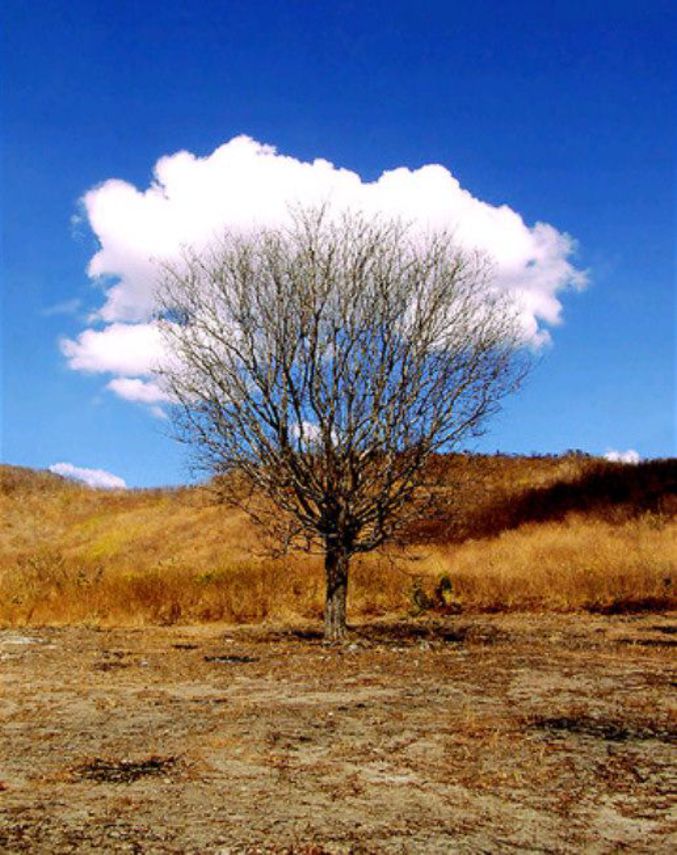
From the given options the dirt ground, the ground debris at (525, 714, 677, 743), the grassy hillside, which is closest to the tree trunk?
the grassy hillside

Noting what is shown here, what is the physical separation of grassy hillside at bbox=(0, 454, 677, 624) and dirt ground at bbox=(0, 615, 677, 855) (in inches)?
149

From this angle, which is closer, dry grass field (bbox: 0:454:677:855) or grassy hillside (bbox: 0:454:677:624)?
dry grass field (bbox: 0:454:677:855)

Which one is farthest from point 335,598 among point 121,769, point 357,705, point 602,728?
point 121,769

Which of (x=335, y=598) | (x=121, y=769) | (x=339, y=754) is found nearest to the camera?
(x=121, y=769)

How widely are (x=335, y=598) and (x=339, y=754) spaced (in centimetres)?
806

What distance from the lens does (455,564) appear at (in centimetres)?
2306

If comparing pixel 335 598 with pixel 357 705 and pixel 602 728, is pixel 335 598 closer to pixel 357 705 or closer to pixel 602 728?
pixel 357 705

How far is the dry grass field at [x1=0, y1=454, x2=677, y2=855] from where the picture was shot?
14.7 feet

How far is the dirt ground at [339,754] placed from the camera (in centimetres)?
433

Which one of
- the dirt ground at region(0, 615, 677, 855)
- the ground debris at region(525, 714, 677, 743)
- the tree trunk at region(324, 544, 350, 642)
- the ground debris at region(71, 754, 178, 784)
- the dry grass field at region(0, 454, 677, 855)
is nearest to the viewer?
the dirt ground at region(0, 615, 677, 855)

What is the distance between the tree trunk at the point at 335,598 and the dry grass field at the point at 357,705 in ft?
1.73

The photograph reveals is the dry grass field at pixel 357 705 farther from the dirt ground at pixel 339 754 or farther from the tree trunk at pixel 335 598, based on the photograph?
the tree trunk at pixel 335 598

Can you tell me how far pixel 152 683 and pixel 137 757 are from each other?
414 cm

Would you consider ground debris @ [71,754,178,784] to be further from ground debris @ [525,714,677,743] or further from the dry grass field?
ground debris @ [525,714,677,743]
